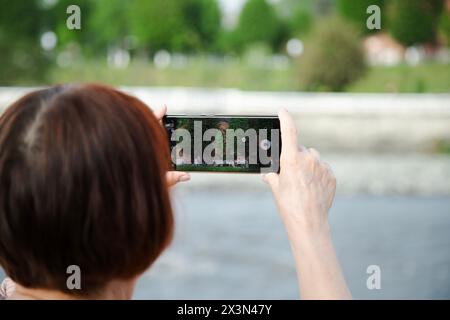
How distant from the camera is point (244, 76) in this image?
1353 centimetres

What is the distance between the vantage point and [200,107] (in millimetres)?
11258

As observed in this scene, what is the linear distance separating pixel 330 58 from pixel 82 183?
12.5m

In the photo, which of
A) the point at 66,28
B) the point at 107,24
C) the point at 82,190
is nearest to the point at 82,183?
the point at 82,190

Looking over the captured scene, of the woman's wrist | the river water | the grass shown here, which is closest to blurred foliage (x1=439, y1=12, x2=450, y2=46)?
the grass

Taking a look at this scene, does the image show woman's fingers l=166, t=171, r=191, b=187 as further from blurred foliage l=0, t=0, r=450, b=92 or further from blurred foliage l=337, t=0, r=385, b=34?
blurred foliage l=337, t=0, r=385, b=34

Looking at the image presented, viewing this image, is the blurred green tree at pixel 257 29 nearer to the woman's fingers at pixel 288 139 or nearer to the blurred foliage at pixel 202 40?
the blurred foliage at pixel 202 40

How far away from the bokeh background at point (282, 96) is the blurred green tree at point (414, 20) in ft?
0.08

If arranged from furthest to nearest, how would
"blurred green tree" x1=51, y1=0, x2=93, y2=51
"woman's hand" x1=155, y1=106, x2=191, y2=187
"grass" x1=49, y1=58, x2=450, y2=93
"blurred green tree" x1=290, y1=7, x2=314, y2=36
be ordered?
"blurred green tree" x1=290, y1=7, x2=314, y2=36
"blurred green tree" x1=51, y1=0, x2=93, y2=51
"grass" x1=49, y1=58, x2=450, y2=93
"woman's hand" x1=155, y1=106, x2=191, y2=187

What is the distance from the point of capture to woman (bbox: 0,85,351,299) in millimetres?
553
